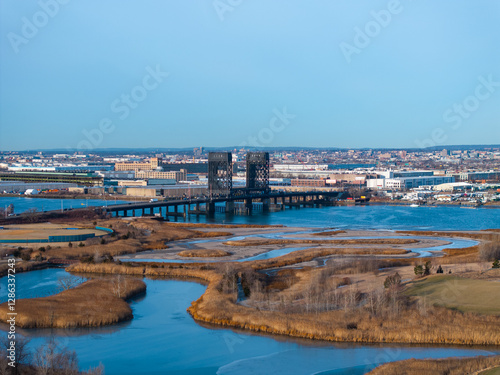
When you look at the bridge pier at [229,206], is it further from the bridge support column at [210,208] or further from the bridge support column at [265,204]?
the bridge support column at [265,204]

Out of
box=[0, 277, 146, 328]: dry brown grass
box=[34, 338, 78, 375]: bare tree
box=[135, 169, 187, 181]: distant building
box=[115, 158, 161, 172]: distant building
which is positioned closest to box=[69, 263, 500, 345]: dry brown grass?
box=[0, 277, 146, 328]: dry brown grass

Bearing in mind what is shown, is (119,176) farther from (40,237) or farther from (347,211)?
(40,237)

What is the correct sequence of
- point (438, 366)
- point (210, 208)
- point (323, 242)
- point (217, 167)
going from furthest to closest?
point (217, 167) → point (210, 208) → point (323, 242) → point (438, 366)

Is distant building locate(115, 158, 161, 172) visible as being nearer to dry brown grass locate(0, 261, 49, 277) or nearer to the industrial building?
the industrial building

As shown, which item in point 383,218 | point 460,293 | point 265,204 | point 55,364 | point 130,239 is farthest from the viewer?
point 265,204

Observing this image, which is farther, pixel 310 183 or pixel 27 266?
pixel 310 183

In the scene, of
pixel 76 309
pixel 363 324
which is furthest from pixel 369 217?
pixel 76 309

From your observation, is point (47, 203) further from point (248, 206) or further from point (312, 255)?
point (312, 255)
